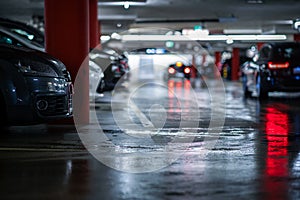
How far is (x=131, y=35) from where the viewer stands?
32625 mm

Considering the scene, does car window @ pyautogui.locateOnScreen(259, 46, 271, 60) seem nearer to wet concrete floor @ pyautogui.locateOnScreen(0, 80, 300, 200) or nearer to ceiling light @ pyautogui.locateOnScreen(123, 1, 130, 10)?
ceiling light @ pyautogui.locateOnScreen(123, 1, 130, 10)

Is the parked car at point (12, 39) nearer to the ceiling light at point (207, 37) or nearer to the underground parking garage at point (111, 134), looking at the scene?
the underground parking garage at point (111, 134)

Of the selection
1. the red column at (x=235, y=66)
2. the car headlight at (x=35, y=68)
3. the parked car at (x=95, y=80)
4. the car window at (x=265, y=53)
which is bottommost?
the red column at (x=235, y=66)

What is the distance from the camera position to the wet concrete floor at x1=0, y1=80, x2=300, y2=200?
4445mm

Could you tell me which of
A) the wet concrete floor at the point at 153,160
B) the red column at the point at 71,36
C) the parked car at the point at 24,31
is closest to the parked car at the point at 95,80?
the parked car at the point at 24,31

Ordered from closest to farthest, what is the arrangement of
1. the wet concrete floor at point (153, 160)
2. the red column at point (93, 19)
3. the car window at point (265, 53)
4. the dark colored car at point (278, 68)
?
the wet concrete floor at point (153, 160) → the dark colored car at point (278, 68) → the car window at point (265, 53) → the red column at point (93, 19)

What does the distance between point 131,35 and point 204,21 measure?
835 centimetres

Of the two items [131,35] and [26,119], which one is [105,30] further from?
[26,119]

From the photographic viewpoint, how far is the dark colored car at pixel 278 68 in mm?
14312

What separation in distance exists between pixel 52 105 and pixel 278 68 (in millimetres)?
8739

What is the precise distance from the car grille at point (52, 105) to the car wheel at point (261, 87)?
28.5 feet

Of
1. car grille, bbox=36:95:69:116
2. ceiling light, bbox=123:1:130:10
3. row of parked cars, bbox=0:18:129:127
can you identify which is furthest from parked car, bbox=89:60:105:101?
ceiling light, bbox=123:1:130:10

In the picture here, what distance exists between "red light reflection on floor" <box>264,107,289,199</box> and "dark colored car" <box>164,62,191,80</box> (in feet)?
82.7

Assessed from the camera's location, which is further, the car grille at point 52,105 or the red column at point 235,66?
the red column at point 235,66
